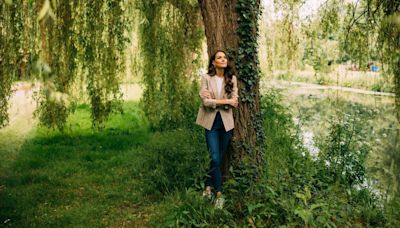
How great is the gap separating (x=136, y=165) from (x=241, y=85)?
278 centimetres

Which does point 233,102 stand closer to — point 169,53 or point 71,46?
point 71,46

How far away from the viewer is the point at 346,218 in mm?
4008

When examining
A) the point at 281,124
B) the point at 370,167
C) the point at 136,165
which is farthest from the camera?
the point at 281,124

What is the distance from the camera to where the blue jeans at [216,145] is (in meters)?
4.63

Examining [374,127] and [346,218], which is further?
[374,127]

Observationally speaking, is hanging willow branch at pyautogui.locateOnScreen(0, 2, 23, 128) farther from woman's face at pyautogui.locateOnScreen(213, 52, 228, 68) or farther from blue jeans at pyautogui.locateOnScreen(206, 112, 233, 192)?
blue jeans at pyautogui.locateOnScreen(206, 112, 233, 192)

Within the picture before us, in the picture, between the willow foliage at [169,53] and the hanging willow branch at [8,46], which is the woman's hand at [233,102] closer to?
the hanging willow branch at [8,46]

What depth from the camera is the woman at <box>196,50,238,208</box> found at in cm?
457

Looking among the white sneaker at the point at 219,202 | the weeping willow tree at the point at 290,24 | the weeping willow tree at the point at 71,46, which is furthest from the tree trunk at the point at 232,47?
the weeping willow tree at the point at 290,24

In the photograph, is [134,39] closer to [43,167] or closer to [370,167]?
[43,167]

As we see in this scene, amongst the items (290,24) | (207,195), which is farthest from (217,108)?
(290,24)

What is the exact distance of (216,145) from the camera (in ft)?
15.3

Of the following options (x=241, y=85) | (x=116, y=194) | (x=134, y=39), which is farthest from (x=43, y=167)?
(x=241, y=85)

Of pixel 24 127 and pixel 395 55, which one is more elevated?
pixel 395 55
